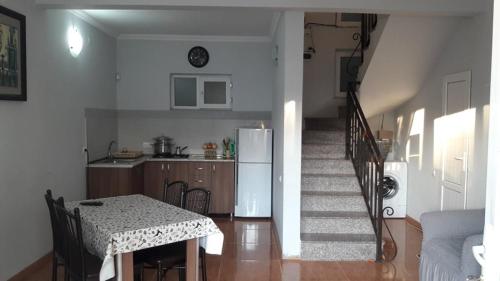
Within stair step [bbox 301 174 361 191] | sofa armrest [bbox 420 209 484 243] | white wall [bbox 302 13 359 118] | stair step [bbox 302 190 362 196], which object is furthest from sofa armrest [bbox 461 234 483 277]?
white wall [bbox 302 13 359 118]

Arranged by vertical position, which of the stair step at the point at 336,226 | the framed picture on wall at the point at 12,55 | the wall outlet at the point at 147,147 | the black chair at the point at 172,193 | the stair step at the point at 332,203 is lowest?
the stair step at the point at 336,226

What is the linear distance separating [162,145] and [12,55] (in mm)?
3106

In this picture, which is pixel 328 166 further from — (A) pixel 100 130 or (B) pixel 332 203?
(A) pixel 100 130

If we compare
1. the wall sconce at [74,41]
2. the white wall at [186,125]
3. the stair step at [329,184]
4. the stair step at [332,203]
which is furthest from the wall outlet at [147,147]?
the stair step at [332,203]

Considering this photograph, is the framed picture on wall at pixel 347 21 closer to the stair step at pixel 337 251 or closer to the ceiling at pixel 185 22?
the ceiling at pixel 185 22

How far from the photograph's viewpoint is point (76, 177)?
4.79 metres

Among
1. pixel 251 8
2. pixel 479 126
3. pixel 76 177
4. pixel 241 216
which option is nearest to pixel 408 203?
pixel 479 126

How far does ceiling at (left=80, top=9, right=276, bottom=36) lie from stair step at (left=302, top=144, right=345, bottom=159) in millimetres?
1731

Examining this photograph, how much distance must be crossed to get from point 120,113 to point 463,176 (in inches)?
191

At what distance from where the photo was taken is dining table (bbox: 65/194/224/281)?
2.47 metres

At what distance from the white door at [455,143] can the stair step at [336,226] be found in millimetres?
1052

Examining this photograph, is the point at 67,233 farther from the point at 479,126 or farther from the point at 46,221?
the point at 479,126

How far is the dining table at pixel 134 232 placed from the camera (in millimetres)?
2473

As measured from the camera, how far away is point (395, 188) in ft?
19.1
